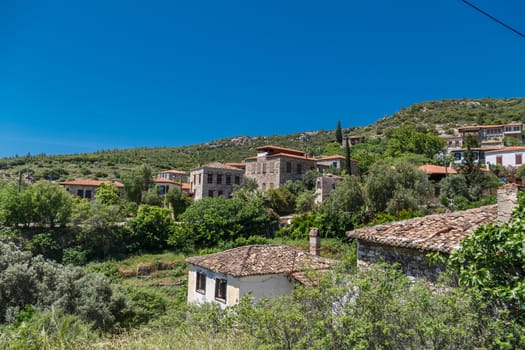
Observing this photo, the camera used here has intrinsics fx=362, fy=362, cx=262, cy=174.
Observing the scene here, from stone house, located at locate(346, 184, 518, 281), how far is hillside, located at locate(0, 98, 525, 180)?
58.8 metres

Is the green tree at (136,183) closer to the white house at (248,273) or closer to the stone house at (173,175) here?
the stone house at (173,175)

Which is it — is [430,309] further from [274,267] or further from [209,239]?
[209,239]

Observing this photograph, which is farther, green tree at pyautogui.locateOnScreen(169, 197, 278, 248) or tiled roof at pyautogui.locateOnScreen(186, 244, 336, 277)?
green tree at pyautogui.locateOnScreen(169, 197, 278, 248)

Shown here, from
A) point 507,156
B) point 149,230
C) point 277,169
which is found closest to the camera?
point 149,230

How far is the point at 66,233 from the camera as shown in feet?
105

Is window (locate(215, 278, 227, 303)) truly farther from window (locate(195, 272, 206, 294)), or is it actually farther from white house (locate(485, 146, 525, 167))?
white house (locate(485, 146, 525, 167))

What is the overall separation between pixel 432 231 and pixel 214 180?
123ft

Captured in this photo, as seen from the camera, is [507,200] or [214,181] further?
[214,181]

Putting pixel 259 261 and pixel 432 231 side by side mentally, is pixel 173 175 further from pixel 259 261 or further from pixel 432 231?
pixel 432 231

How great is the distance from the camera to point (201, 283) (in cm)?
1648

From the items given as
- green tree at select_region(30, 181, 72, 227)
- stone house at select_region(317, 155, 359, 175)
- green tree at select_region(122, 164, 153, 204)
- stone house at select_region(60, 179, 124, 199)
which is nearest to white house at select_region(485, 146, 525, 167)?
stone house at select_region(317, 155, 359, 175)

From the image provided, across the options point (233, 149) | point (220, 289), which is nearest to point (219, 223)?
point (220, 289)

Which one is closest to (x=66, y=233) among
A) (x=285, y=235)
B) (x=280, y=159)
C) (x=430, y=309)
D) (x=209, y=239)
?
(x=209, y=239)

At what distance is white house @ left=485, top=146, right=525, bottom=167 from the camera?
47562mm
